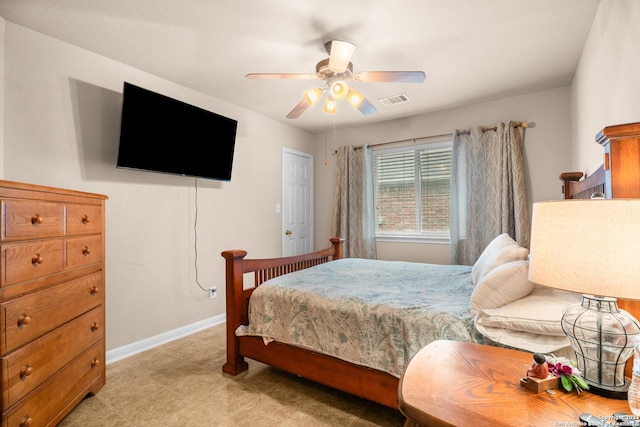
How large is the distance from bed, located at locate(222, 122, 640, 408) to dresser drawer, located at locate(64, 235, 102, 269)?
84 centimetres

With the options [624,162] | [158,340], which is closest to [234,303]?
[158,340]

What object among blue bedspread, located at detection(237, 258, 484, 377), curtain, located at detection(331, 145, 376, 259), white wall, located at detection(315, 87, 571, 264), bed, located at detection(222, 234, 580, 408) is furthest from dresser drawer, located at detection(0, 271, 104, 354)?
white wall, located at detection(315, 87, 571, 264)

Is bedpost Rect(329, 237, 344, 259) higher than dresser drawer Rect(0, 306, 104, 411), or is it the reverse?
bedpost Rect(329, 237, 344, 259)

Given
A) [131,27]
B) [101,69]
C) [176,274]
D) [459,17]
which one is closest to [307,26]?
[459,17]

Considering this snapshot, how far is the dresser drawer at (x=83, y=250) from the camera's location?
1.84m

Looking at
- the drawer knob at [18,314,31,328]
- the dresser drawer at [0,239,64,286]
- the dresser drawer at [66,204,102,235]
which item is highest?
the dresser drawer at [66,204,102,235]

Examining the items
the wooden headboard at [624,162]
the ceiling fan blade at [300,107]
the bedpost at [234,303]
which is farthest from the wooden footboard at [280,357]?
the ceiling fan blade at [300,107]

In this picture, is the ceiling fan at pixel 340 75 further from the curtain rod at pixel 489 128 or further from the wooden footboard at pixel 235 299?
the curtain rod at pixel 489 128

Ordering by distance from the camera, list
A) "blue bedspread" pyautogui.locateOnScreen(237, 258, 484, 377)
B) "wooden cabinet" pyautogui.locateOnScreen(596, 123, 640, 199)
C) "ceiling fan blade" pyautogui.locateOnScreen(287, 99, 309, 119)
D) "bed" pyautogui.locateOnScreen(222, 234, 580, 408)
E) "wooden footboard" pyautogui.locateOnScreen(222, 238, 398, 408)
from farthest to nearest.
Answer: "ceiling fan blade" pyautogui.locateOnScreen(287, 99, 309, 119)
"wooden footboard" pyautogui.locateOnScreen(222, 238, 398, 408)
"blue bedspread" pyautogui.locateOnScreen(237, 258, 484, 377)
"bed" pyautogui.locateOnScreen(222, 234, 580, 408)
"wooden cabinet" pyautogui.locateOnScreen(596, 123, 640, 199)

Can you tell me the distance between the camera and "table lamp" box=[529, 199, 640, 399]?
762mm

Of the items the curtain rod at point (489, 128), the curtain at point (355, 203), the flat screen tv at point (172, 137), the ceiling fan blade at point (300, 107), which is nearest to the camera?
the flat screen tv at point (172, 137)

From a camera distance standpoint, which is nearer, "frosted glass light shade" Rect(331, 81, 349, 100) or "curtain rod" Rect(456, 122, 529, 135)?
"frosted glass light shade" Rect(331, 81, 349, 100)

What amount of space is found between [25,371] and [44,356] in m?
0.13

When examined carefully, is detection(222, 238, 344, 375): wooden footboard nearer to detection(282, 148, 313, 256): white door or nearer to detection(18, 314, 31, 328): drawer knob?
detection(18, 314, 31, 328): drawer knob
